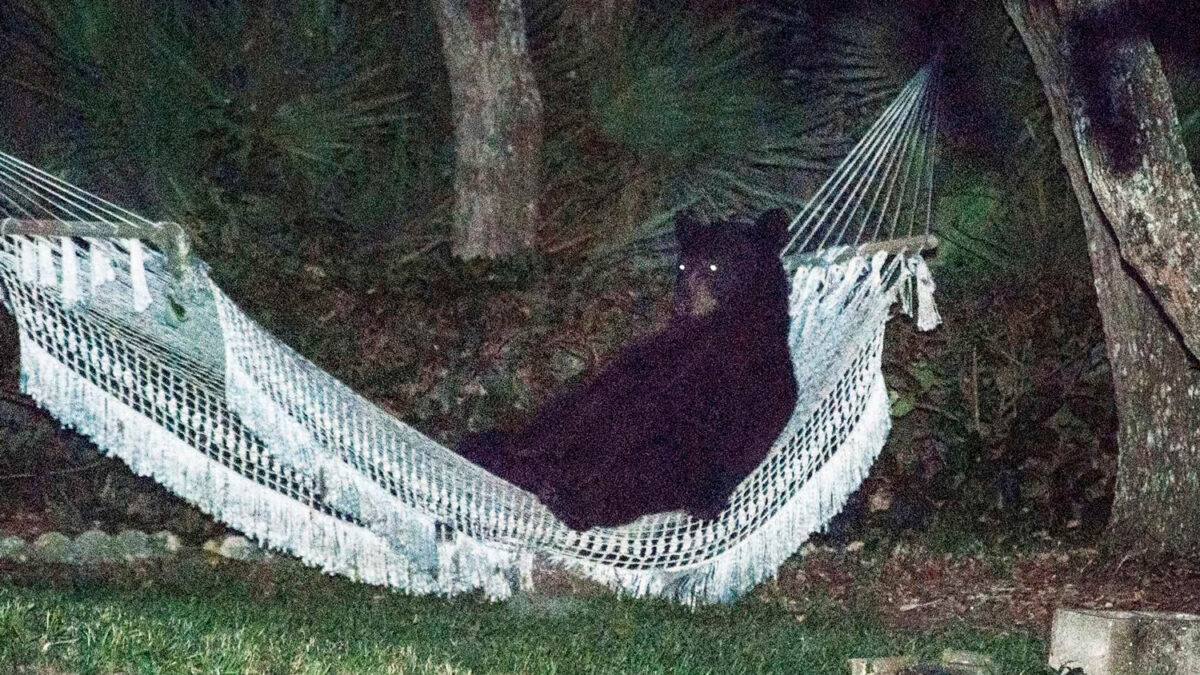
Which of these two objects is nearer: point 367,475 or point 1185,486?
point 367,475

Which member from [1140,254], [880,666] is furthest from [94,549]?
[1140,254]

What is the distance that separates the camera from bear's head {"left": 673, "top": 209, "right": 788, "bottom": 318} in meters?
4.73

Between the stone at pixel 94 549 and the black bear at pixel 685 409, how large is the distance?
1138 millimetres

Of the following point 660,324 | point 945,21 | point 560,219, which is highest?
point 945,21

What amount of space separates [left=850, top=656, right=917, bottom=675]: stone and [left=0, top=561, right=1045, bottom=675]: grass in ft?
1.65

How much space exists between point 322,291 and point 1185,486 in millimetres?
2735

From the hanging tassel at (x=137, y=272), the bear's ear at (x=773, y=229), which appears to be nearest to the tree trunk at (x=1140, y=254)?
the bear's ear at (x=773, y=229)

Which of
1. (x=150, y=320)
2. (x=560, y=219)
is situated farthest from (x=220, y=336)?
(x=560, y=219)

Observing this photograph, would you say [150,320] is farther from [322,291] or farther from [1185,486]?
[1185,486]

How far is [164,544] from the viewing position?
5.26 m

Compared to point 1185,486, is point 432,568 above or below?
below

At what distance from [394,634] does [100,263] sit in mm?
1112

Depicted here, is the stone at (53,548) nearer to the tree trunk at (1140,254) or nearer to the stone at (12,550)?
the stone at (12,550)

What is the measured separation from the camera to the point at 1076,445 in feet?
19.1
